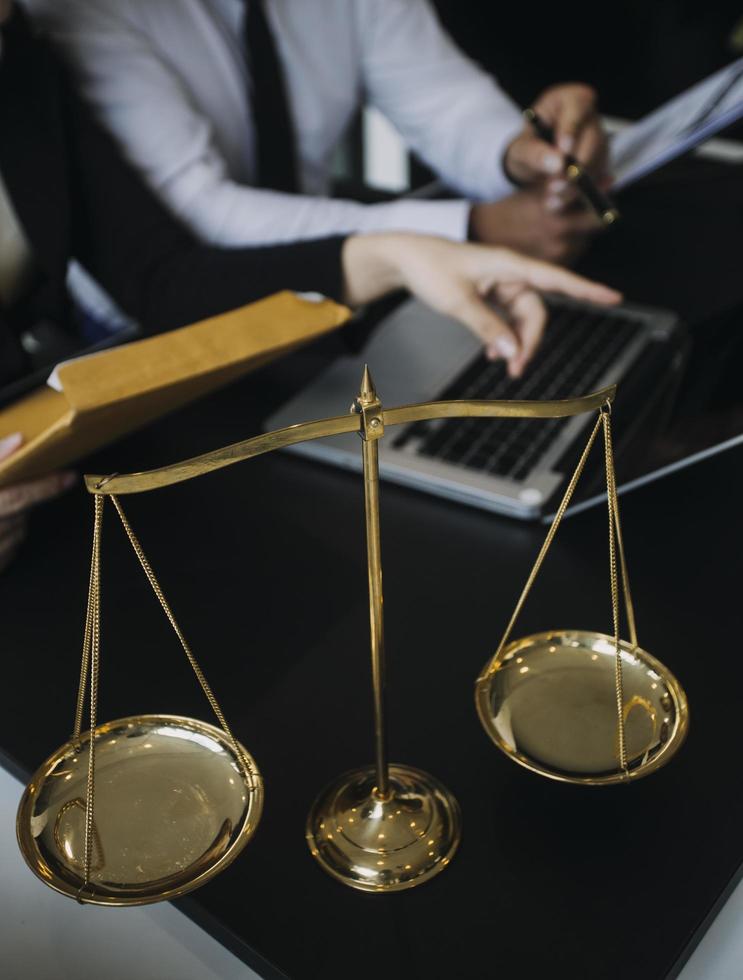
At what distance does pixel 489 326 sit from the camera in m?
0.98

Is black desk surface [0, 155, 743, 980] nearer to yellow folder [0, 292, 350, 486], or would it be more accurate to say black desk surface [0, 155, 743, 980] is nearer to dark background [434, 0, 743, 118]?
yellow folder [0, 292, 350, 486]

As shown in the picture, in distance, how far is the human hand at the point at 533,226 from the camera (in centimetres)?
132

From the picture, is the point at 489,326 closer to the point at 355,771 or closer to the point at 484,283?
the point at 484,283

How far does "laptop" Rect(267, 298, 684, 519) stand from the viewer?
897 mm

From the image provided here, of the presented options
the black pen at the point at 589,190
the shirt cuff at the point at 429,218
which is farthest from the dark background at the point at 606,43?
the shirt cuff at the point at 429,218

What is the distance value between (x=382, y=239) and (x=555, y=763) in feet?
2.27

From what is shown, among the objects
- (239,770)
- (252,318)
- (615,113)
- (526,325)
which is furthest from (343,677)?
(615,113)

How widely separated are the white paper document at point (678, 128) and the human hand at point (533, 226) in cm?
9

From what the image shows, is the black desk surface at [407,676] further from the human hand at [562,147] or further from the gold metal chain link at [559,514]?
the human hand at [562,147]

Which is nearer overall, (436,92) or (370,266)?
(370,266)

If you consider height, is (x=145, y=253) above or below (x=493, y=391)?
above

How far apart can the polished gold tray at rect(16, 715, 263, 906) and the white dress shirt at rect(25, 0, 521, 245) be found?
3.06 ft

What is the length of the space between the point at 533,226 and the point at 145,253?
556 mm

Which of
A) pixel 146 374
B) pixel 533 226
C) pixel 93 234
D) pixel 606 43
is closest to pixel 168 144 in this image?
pixel 93 234
